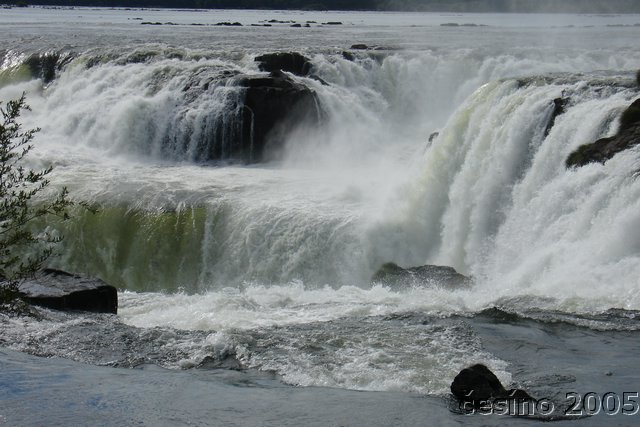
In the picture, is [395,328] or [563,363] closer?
[563,363]

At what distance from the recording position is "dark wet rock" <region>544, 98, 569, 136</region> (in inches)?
734

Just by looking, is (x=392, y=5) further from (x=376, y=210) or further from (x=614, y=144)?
(x=614, y=144)

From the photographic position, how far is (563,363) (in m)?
11.9

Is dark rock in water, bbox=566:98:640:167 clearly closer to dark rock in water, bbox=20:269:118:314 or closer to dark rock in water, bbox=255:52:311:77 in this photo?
dark rock in water, bbox=20:269:118:314

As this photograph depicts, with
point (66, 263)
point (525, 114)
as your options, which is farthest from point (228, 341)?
point (525, 114)

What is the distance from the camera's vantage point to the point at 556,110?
18844 mm

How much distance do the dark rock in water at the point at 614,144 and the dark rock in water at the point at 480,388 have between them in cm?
712

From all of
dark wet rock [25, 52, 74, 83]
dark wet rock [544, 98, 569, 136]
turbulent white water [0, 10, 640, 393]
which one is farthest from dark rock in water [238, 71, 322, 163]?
dark wet rock [544, 98, 569, 136]

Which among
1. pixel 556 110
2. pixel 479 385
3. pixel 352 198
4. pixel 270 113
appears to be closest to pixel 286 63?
pixel 270 113

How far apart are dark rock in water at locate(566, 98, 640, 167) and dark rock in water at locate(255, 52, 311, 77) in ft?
45.4

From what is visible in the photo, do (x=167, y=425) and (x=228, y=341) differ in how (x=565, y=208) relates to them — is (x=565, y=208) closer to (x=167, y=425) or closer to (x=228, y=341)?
(x=228, y=341)

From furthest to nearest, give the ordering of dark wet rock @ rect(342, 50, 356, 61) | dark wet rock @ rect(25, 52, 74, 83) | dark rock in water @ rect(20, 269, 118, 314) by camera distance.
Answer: dark wet rock @ rect(25, 52, 74, 83) < dark wet rock @ rect(342, 50, 356, 61) < dark rock in water @ rect(20, 269, 118, 314)

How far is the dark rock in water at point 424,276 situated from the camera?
1627cm

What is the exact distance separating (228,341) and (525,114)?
895 centimetres
